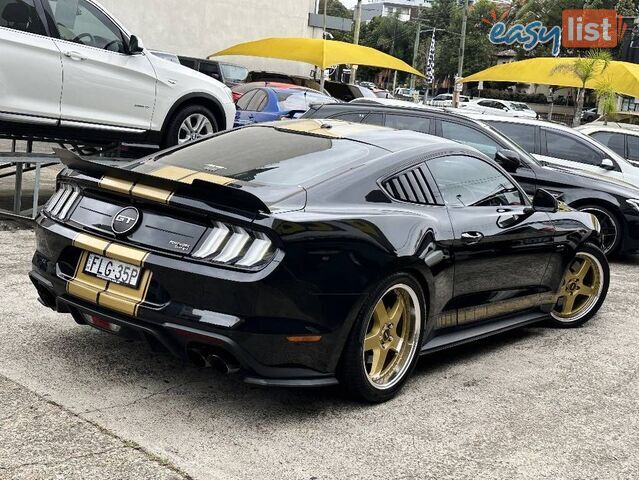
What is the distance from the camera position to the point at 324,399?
4.35 metres

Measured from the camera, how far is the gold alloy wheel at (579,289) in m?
6.39

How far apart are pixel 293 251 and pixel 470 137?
599 cm

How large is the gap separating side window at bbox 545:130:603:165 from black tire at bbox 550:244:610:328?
15.7 ft

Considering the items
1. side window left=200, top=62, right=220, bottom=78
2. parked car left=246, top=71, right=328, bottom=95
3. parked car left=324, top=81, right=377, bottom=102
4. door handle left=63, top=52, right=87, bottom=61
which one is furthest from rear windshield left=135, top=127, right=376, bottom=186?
parked car left=246, top=71, right=328, bottom=95

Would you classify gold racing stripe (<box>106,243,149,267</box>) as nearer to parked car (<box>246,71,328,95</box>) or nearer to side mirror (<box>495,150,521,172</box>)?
side mirror (<box>495,150,521,172</box>)

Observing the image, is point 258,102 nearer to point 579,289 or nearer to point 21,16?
point 21,16

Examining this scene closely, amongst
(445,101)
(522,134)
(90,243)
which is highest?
(445,101)

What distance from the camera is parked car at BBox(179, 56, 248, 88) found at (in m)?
26.3

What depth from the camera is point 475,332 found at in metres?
5.11

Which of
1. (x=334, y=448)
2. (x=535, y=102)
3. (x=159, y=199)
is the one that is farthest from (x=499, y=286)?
(x=535, y=102)

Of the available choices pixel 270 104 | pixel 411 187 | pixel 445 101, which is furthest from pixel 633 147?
pixel 445 101

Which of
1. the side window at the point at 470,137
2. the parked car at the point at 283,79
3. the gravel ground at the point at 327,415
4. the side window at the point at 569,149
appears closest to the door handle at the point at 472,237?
the gravel ground at the point at 327,415

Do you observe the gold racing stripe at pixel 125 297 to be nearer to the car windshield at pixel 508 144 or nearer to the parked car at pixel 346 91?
the car windshield at pixel 508 144

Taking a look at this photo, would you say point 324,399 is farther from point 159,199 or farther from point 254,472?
point 159,199
